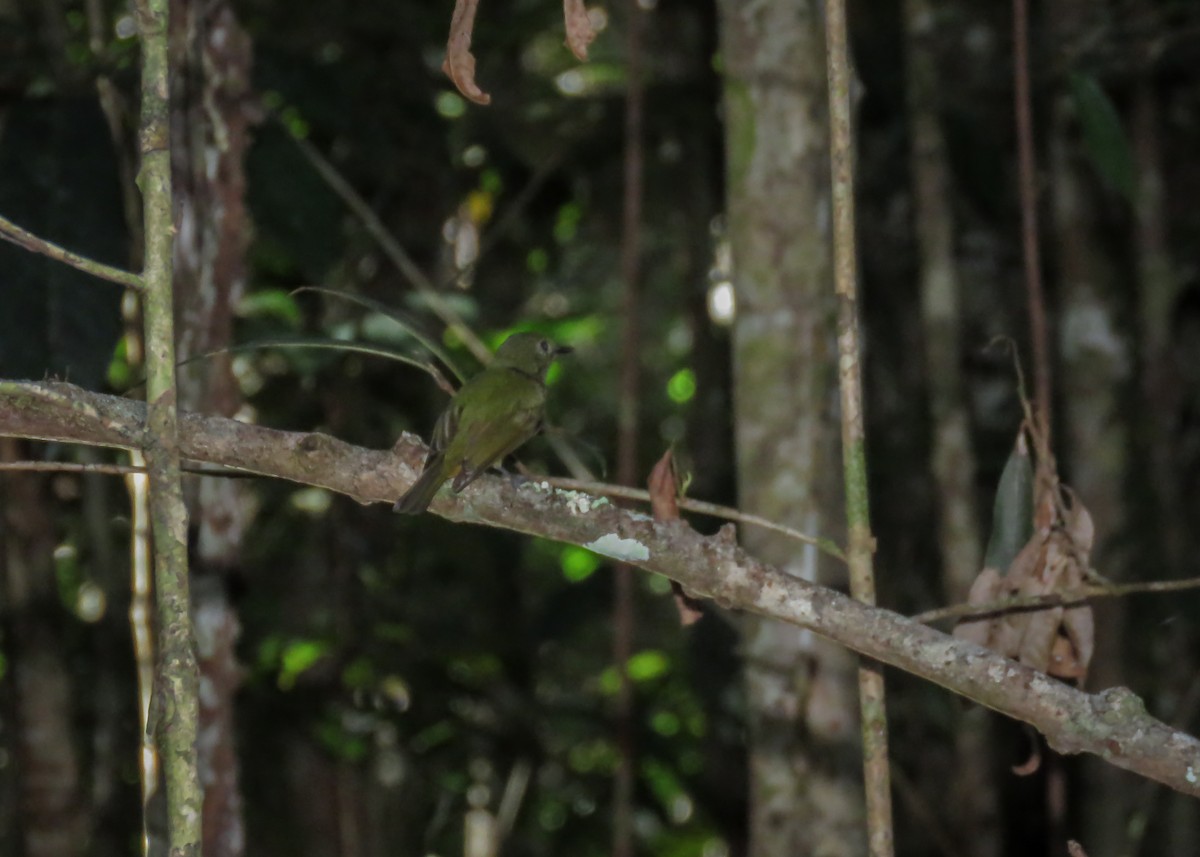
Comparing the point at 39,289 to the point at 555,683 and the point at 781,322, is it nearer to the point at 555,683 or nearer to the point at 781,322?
the point at 781,322

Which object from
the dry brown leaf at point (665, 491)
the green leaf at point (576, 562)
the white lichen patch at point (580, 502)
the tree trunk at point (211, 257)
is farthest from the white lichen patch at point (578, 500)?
the green leaf at point (576, 562)

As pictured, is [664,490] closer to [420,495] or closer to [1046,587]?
[420,495]

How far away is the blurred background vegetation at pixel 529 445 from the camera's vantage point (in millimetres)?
4195

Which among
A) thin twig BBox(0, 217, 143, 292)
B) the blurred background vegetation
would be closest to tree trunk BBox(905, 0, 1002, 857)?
the blurred background vegetation

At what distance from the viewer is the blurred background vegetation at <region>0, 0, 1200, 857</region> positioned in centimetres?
420

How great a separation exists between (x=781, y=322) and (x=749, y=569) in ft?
5.00

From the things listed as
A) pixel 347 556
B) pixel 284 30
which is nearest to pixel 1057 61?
pixel 284 30

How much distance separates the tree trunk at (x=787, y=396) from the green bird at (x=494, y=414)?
0.53 m

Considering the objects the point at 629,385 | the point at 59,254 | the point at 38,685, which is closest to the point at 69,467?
the point at 59,254

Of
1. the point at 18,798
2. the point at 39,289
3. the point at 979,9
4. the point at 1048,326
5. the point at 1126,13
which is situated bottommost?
the point at 18,798

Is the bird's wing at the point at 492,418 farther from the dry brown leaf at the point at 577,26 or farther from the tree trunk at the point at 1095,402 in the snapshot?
the tree trunk at the point at 1095,402

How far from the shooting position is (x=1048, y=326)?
657cm

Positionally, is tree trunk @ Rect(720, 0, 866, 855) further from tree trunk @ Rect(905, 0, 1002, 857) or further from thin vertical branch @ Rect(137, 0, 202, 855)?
thin vertical branch @ Rect(137, 0, 202, 855)

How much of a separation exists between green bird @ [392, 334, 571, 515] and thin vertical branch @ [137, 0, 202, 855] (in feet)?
2.47
